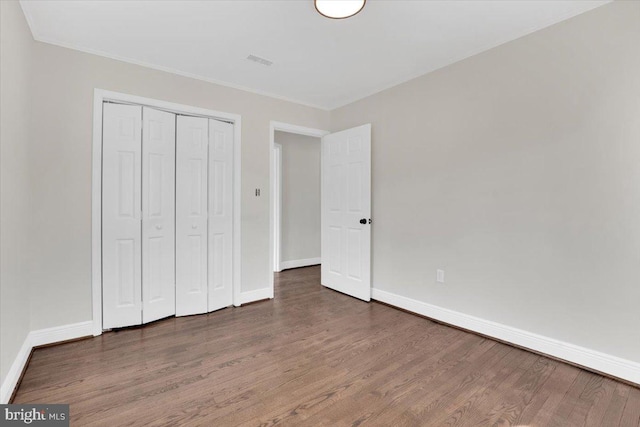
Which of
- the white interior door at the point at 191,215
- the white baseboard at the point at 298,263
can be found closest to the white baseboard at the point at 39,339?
the white interior door at the point at 191,215

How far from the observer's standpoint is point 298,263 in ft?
18.1

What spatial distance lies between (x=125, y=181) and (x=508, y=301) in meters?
3.56

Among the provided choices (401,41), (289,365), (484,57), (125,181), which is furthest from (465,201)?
(125,181)

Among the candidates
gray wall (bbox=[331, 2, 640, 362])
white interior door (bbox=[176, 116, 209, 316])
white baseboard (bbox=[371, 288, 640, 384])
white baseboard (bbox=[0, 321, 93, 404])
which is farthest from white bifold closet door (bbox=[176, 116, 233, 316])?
white baseboard (bbox=[371, 288, 640, 384])

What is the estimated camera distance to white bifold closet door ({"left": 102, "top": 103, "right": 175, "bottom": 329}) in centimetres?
269

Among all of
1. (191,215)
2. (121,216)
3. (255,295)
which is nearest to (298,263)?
(255,295)

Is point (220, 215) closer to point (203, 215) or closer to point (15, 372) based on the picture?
point (203, 215)

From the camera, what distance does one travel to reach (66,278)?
251 centimetres

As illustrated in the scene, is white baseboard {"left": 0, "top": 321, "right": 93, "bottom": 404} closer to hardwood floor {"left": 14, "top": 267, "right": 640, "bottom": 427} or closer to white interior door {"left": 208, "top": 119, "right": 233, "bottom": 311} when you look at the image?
hardwood floor {"left": 14, "top": 267, "right": 640, "bottom": 427}

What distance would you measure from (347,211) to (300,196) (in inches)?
74.7

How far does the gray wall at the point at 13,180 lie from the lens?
1.71 metres

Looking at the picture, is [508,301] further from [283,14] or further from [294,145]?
[294,145]

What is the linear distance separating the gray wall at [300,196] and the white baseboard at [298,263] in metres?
0.06

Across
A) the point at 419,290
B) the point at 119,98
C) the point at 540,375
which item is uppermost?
the point at 119,98
